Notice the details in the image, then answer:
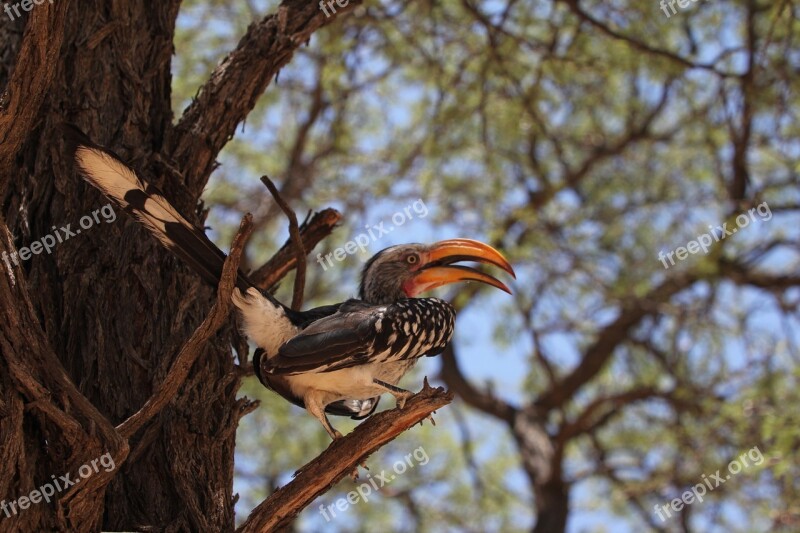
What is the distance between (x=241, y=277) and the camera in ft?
10.9

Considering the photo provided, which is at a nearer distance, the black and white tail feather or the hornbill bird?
the black and white tail feather

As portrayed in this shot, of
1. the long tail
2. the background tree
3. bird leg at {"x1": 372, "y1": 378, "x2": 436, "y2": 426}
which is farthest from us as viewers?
the background tree

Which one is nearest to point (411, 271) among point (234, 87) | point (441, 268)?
point (441, 268)

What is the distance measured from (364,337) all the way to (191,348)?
741 millimetres

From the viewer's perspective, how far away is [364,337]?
3.32m

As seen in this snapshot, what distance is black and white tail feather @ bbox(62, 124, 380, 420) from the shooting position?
2795 mm

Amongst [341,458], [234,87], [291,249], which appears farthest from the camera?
[291,249]

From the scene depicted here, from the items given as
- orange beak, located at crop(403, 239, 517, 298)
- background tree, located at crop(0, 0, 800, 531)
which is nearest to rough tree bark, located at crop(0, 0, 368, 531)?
orange beak, located at crop(403, 239, 517, 298)

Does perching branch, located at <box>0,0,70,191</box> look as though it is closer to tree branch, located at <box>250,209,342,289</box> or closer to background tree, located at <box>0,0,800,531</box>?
tree branch, located at <box>250,209,342,289</box>

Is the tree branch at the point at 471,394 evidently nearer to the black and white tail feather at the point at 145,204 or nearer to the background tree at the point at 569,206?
the background tree at the point at 569,206

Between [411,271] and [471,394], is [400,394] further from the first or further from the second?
[471,394]

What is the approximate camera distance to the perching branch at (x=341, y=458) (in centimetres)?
287

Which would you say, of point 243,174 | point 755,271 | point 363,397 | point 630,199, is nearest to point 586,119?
point 630,199

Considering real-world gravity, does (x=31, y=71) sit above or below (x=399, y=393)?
above
